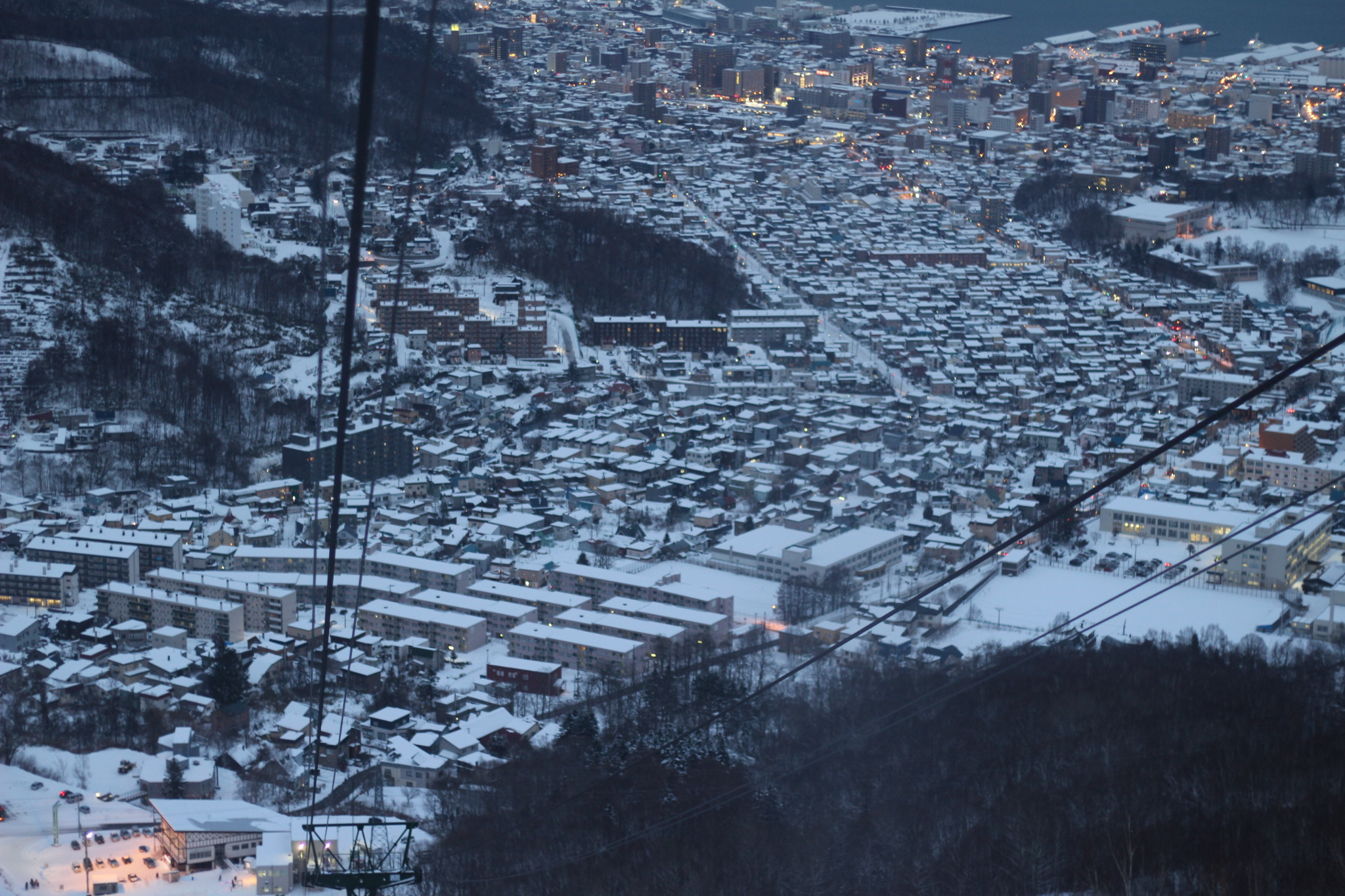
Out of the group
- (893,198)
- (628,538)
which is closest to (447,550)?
(628,538)

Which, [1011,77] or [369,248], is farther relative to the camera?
[1011,77]

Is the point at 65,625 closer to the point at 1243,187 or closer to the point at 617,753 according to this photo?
the point at 617,753

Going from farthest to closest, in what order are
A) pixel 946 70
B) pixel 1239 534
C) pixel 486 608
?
1. pixel 946 70
2. pixel 1239 534
3. pixel 486 608

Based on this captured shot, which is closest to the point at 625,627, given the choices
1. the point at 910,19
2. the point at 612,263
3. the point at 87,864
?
the point at 87,864

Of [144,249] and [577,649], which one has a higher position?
[144,249]

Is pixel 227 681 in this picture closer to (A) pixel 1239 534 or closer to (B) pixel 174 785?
(B) pixel 174 785

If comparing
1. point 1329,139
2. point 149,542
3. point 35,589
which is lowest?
point 35,589
